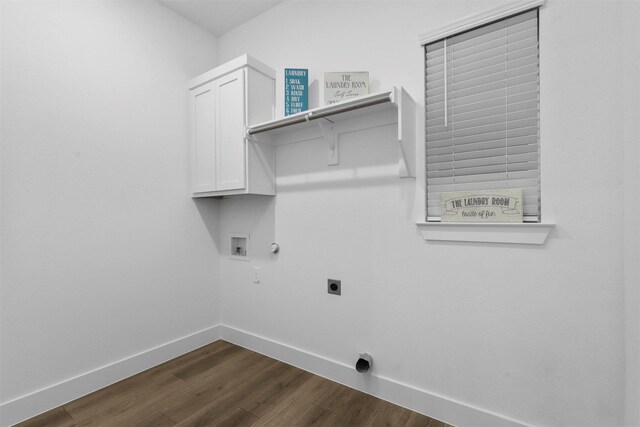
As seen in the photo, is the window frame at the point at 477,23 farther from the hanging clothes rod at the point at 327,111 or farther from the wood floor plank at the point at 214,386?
the wood floor plank at the point at 214,386

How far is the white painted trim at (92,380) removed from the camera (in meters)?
1.56

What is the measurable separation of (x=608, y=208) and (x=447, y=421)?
1217 mm

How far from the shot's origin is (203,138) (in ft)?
7.38

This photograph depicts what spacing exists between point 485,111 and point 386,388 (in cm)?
155

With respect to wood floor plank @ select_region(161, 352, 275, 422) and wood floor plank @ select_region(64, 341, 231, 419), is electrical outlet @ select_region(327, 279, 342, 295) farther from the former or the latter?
wood floor plank @ select_region(64, 341, 231, 419)

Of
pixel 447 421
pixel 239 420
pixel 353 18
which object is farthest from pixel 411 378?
pixel 353 18

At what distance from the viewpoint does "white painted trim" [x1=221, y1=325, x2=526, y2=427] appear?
57.4 inches

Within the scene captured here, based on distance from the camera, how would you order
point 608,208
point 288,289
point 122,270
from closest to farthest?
point 608,208 < point 122,270 < point 288,289

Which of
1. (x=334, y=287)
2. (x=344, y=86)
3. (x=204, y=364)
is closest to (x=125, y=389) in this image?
(x=204, y=364)

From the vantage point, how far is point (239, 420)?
157 centimetres

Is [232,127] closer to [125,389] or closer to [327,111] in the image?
[327,111]

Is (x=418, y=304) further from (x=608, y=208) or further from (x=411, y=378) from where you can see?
(x=608, y=208)

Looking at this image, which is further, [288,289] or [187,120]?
[187,120]

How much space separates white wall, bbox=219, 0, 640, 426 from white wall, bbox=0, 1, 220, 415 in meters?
0.52
